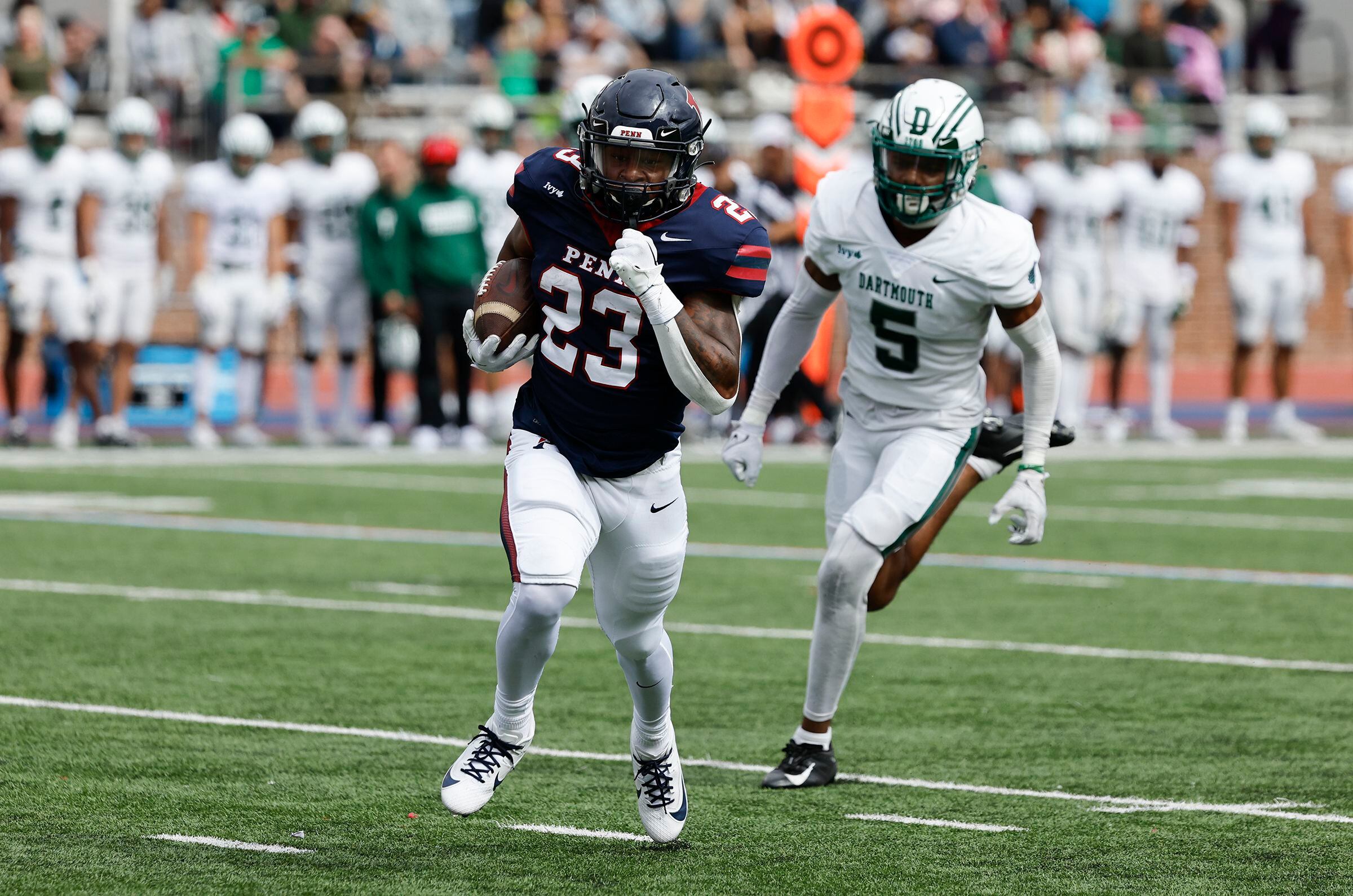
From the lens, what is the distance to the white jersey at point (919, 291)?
594 centimetres

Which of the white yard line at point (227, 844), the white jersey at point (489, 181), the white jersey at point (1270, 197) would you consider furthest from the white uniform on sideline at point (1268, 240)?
the white yard line at point (227, 844)

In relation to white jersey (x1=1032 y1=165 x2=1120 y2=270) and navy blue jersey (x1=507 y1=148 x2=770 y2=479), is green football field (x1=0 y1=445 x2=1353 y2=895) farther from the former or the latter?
white jersey (x1=1032 y1=165 x2=1120 y2=270)

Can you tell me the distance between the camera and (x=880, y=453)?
20.2 feet

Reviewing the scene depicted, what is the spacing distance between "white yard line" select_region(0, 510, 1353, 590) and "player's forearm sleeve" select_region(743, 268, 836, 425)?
12.3 feet

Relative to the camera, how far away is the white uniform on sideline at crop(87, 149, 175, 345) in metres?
14.4

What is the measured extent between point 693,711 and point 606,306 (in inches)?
80.7

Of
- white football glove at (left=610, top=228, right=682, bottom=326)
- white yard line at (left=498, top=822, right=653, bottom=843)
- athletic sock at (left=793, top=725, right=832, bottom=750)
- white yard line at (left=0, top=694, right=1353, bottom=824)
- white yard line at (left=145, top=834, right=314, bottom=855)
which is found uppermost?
white football glove at (left=610, top=228, right=682, bottom=326)

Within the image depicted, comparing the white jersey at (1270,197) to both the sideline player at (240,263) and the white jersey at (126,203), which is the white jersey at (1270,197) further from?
the white jersey at (126,203)

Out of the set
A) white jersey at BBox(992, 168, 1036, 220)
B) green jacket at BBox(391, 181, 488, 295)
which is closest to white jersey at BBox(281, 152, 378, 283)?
green jacket at BBox(391, 181, 488, 295)

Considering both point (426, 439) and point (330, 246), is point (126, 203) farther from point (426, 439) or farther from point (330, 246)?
point (426, 439)

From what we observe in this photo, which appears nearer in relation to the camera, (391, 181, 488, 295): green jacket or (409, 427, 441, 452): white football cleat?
(391, 181, 488, 295): green jacket

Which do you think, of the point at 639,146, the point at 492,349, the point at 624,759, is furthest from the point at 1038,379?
the point at 492,349

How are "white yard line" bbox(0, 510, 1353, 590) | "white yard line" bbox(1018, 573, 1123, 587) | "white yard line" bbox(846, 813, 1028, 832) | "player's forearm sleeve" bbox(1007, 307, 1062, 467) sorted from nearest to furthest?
"white yard line" bbox(846, 813, 1028, 832)
"player's forearm sleeve" bbox(1007, 307, 1062, 467)
"white yard line" bbox(1018, 573, 1123, 587)
"white yard line" bbox(0, 510, 1353, 590)

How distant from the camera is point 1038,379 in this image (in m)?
5.99
